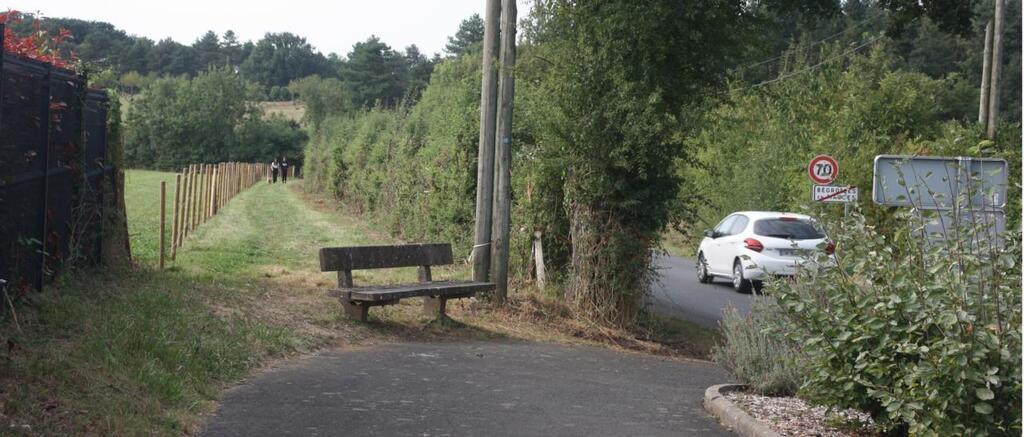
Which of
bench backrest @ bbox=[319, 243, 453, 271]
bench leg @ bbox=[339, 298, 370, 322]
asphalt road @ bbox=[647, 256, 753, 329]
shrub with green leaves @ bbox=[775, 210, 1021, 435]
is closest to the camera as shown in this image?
shrub with green leaves @ bbox=[775, 210, 1021, 435]

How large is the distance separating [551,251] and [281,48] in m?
144

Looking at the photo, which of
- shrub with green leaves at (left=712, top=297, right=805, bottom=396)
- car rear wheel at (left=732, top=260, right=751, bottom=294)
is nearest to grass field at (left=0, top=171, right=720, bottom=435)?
shrub with green leaves at (left=712, top=297, right=805, bottom=396)

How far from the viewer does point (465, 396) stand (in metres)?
8.62

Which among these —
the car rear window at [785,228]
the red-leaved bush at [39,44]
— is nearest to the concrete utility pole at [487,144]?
the red-leaved bush at [39,44]

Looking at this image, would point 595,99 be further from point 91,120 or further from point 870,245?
point 870,245

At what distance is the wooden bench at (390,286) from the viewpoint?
39.3ft

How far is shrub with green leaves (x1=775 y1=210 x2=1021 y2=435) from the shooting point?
19.4ft

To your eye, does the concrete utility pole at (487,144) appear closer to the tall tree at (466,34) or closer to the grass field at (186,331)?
the grass field at (186,331)

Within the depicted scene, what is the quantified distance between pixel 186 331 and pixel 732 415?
4.42 m

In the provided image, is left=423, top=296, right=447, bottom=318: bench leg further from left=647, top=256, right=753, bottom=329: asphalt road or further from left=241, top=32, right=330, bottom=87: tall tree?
left=241, top=32, right=330, bottom=87: tall tree

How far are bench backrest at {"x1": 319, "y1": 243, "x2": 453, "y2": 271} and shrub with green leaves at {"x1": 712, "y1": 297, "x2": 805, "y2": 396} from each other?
14.6 ft

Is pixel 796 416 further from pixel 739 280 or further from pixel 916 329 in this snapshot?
pixel 739 280

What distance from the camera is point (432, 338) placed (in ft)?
39.8

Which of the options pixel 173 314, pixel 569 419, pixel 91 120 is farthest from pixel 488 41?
pixel 569 419
